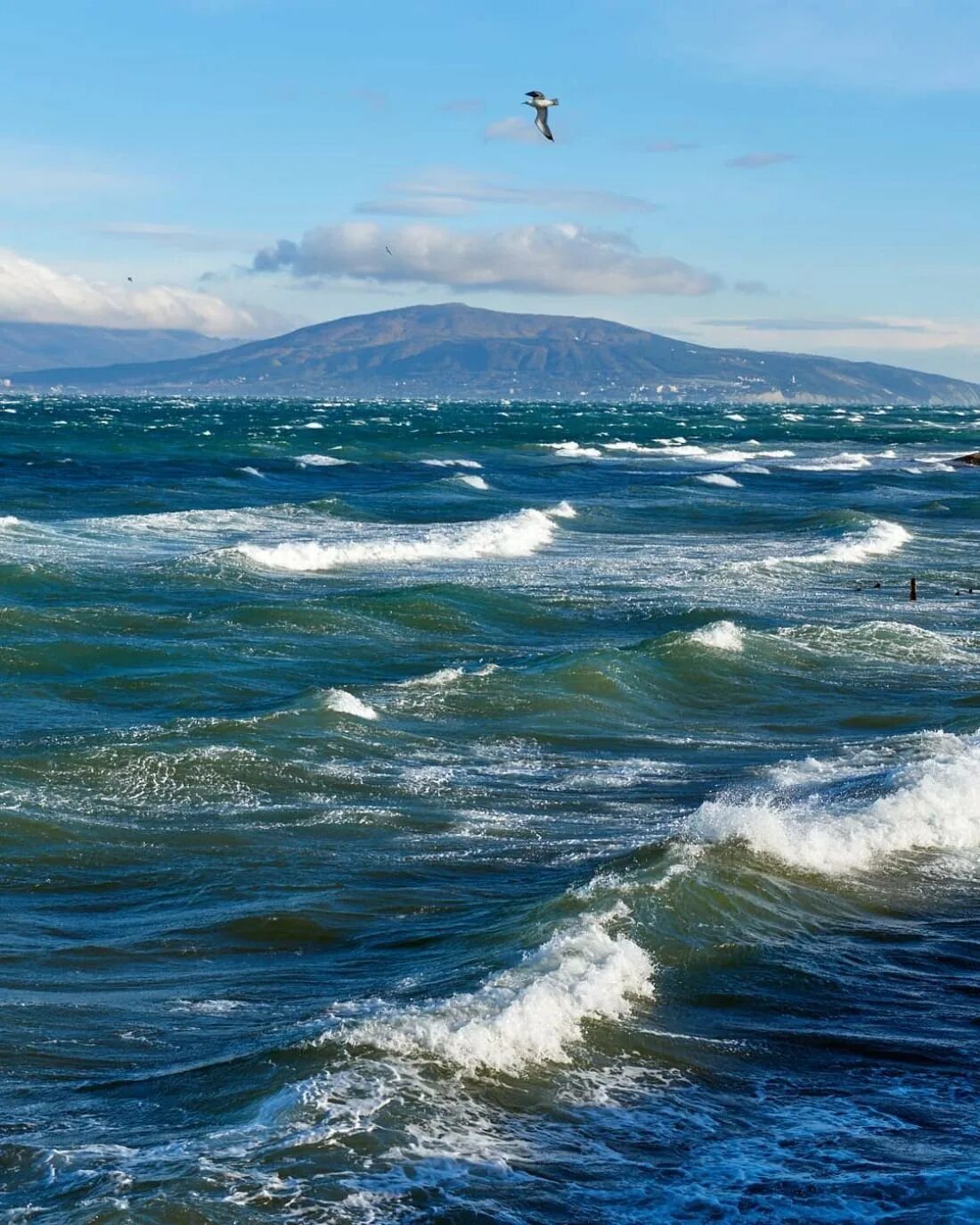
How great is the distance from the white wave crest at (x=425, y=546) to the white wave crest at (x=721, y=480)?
17936 mm

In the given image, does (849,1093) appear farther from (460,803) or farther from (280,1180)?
(460,803)

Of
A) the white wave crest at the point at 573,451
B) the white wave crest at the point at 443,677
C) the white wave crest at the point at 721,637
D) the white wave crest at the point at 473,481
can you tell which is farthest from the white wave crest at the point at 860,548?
the white wave crest at the point at 573,451

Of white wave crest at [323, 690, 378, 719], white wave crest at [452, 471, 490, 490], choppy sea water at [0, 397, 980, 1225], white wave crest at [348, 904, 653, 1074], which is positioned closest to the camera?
choppy sea water at [0, 397, 980, 1225]

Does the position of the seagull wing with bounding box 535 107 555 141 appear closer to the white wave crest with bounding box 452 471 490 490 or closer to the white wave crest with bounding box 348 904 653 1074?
the white wave crest with bounding box 348 904 653 1074

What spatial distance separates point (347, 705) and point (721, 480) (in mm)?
45581

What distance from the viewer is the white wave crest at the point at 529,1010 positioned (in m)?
9.31

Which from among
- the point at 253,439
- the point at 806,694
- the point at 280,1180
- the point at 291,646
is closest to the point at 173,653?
the point at 291,646

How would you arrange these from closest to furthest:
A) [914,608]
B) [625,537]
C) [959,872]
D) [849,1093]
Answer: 1. [849,1093]
2. [959,872]
3. [914,608]
4. [625,537]

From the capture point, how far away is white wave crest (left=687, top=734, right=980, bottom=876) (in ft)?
45.6

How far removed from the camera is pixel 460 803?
15625 millimetres

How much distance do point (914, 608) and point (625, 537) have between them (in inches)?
543

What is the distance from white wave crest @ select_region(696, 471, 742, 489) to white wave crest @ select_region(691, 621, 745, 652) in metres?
35.6

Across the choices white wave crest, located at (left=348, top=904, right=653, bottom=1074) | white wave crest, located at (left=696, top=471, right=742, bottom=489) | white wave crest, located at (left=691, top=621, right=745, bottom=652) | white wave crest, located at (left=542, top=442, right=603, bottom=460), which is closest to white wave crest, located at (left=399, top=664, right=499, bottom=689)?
white wave crest, located at (left=691, top=621, right=745, bottom=652)

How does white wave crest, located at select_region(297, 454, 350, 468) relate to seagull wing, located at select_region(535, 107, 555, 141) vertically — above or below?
below
